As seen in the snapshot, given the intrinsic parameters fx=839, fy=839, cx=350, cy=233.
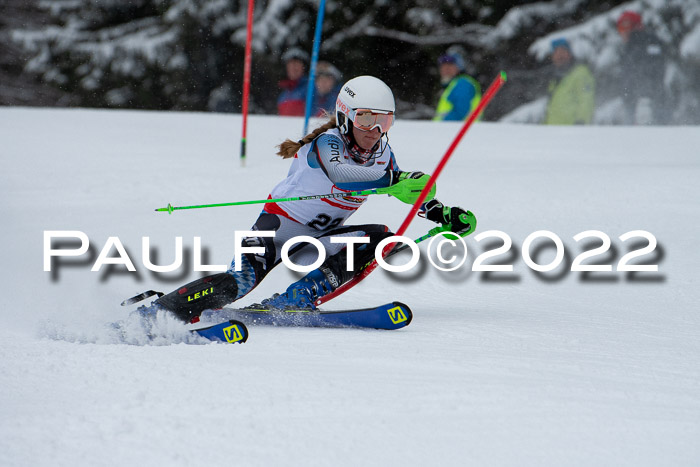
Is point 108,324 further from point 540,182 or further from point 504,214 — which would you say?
point 540,182

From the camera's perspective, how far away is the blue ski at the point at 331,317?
11.6 feet

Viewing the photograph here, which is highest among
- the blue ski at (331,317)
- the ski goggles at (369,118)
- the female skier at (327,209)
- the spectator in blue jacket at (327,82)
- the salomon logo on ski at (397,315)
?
the spectator in blue jacket at (327,82)

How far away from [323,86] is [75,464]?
286 inches

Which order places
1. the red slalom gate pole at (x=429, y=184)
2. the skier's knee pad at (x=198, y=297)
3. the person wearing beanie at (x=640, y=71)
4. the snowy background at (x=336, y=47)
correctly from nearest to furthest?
the red slalom gate pole at (x=429, y=184) < the skier's knee pad at (x=198, y=297) < the person wearing beanie at (x=640, y=71) < the snowy background at (x=336, y=47)

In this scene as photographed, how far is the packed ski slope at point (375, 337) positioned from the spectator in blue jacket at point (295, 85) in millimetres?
1468

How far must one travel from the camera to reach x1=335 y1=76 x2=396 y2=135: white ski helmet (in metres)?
3.75

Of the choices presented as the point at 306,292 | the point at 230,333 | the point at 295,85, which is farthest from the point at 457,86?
the point at 230,333

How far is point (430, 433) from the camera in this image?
2.09 m

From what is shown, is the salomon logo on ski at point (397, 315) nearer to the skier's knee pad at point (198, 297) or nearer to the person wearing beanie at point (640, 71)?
the skier's knee pad at point (198, 297)

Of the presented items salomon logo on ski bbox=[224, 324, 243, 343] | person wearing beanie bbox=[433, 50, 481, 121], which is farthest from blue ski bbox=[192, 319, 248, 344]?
person wearing beanie bbox=[433, 50, 481, 121]

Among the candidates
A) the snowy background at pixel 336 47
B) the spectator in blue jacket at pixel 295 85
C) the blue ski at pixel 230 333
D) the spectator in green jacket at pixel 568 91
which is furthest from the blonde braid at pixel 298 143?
the snowy background at pixel 336 47

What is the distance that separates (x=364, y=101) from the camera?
3744mm

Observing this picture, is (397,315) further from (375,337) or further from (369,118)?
(369,118)

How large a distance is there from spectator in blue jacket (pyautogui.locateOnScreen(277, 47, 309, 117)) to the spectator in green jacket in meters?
2.78
